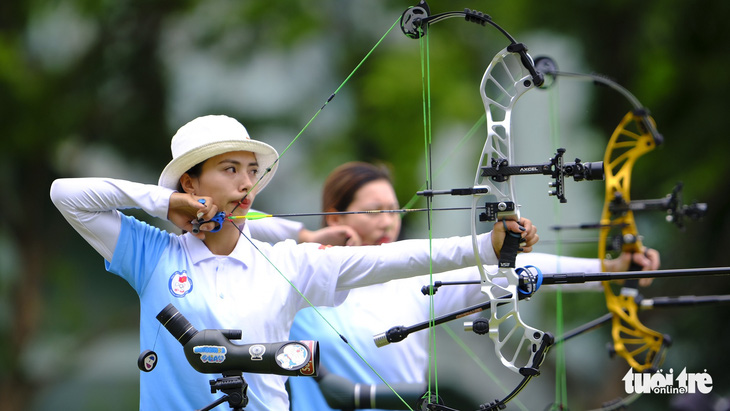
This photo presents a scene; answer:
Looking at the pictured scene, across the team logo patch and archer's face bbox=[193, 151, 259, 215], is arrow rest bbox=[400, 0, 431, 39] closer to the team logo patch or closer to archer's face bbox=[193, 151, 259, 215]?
archer's face bbox=[193, 151, 259, 215]

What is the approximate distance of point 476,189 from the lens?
2.38 m

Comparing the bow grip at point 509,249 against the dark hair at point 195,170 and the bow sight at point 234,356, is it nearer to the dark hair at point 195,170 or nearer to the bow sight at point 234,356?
the bow sight at point 234,356

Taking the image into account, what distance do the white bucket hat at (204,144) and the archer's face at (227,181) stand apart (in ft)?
0.10

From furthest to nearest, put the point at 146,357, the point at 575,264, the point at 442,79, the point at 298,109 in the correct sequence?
the point at 298,109 < the point at 442,79 < the point at 575,264 < the point at 146,357

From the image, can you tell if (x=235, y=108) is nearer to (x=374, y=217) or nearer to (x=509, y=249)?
(x=374, y=217)

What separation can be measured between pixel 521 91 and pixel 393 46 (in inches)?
192

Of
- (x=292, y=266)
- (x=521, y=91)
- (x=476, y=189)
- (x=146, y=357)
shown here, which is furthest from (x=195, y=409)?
(x=521, y=91)

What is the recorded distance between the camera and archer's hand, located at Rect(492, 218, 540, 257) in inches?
93.8

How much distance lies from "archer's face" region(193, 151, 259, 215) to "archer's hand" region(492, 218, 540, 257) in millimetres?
717

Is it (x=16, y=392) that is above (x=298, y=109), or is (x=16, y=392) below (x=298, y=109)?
below

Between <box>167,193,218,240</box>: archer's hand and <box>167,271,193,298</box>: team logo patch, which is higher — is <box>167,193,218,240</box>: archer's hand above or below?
above

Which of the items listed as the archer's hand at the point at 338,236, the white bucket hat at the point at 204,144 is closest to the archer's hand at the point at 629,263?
the archer's hand at the point at 338,236

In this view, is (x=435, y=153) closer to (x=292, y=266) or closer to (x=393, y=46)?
(x=393, y=46)

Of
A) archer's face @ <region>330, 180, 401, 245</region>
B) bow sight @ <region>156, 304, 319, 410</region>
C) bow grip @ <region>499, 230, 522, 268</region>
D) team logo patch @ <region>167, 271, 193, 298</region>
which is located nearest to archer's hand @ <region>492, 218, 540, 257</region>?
bow grip @ <region>499, 230, 522, 268</region>
